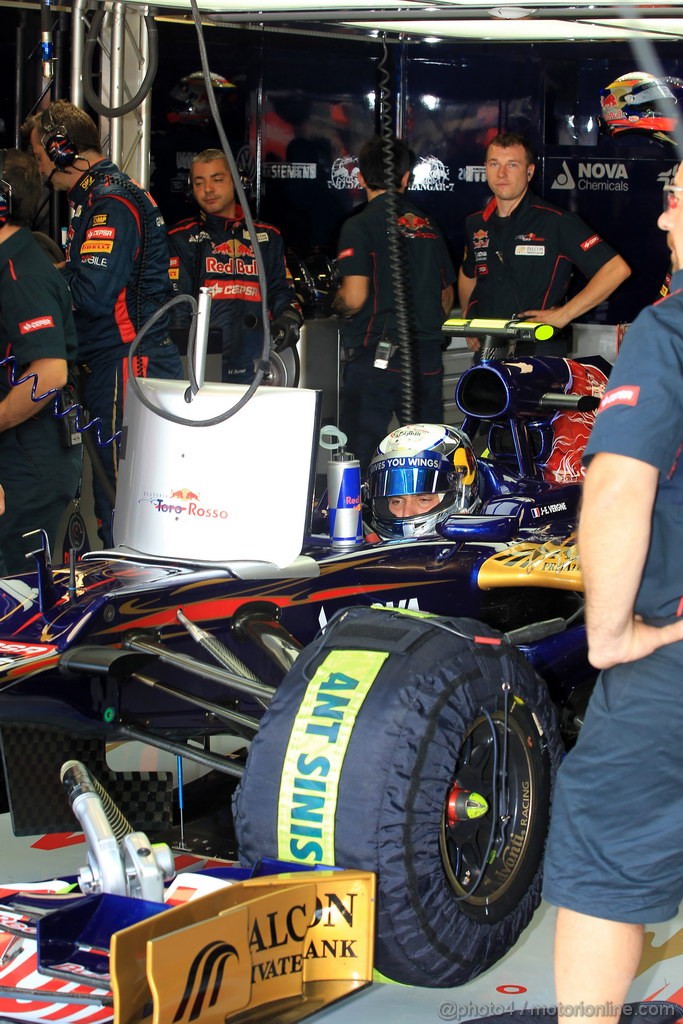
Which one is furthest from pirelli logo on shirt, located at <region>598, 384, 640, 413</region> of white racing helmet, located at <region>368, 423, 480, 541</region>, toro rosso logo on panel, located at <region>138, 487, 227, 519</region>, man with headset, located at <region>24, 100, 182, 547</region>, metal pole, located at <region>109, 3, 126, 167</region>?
metal pole, located at <region>109, 3, 126, 167</region>

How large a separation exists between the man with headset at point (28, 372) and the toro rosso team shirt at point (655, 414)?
127 inches

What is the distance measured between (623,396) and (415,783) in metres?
1.06

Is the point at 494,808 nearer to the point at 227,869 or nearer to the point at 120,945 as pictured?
the point at 227,869

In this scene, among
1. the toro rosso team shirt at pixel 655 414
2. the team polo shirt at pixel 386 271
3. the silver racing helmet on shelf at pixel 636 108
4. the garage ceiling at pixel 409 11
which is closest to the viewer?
the toro rosso team shirt at pixel 655 414

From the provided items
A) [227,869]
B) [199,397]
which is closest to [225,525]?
[199,397]

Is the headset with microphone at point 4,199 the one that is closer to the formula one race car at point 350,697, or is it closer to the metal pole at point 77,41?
the formula one race car at point 350,697

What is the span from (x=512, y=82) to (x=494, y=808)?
7.82 meters

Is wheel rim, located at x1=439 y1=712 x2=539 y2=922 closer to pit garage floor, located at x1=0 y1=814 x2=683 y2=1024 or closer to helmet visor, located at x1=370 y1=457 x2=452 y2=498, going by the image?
pit garage floor, located at x1=0 y1=814 x2=683 y2=1024

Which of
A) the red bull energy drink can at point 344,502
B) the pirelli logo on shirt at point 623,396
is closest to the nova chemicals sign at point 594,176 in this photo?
the red bull energy drink can at point 344,502

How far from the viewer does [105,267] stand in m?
6.17

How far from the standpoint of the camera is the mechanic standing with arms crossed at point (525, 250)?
7.62 metres

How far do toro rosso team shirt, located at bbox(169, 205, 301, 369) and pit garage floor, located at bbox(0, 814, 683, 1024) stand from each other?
5013 millimetres

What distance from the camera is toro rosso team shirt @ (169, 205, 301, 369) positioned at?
8.09 m

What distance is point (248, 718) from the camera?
3574mm
